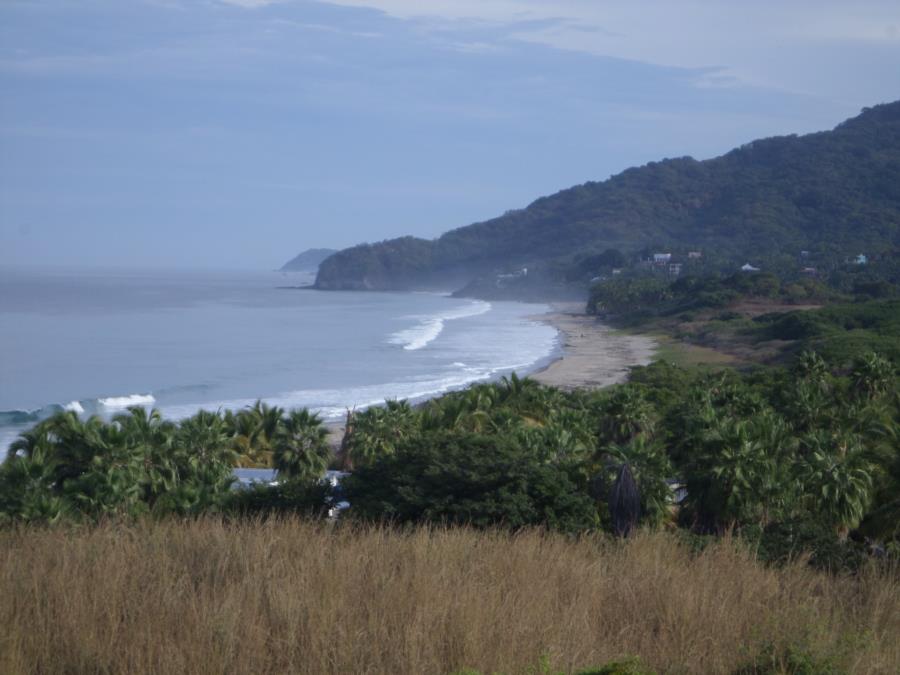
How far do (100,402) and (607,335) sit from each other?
192 ft

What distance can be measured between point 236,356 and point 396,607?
65777mm

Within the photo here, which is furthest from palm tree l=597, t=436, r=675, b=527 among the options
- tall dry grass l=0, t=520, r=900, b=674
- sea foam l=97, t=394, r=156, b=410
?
sea foam l=97, t=394, r=156, b=410

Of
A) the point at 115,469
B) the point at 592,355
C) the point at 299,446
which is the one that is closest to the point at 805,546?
the point at 115,469

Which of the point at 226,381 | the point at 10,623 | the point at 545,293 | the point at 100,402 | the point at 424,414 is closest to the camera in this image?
the point at 10,623

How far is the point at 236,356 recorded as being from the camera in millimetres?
70438

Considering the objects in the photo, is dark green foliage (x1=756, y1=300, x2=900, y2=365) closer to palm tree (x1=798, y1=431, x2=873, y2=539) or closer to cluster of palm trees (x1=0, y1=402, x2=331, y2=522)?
palm tree (x1=798, y1=431, x2=873, y2=539)

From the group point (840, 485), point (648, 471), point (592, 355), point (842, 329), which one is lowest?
point (592, 355)

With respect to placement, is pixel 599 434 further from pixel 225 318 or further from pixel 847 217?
pixel 847 217

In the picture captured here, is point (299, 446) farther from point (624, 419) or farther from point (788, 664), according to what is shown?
point (788, 664)

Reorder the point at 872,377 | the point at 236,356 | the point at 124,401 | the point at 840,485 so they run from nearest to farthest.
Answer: the point at 840,485, the point at 872,377, the point at 124,401, the point at 236,356

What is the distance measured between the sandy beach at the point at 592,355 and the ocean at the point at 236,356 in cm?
211

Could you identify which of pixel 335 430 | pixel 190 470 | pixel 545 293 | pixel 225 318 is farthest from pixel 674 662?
pixel 545 293

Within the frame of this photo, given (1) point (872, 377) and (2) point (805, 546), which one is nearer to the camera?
(2) point (805, 546)

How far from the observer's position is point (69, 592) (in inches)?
260
